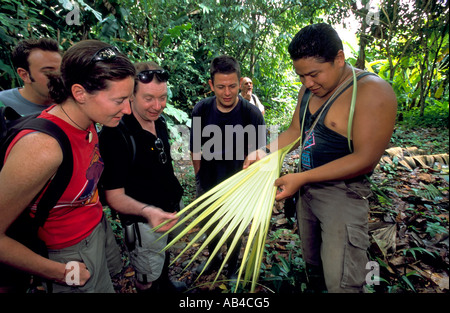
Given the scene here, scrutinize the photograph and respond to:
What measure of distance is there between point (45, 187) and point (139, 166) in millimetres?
658

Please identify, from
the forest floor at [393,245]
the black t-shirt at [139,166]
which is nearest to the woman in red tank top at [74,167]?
the black t-shirt at [139,166]

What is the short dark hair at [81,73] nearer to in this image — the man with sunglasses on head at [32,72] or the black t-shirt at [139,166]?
the black t-shirt at [139,166]

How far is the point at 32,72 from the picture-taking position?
72.0 inches

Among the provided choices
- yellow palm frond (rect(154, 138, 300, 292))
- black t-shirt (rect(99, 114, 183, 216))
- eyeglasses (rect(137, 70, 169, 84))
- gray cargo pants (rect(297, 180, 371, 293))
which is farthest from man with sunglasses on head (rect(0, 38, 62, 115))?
gray cargo pants (rect(297, 180, 371, 293))

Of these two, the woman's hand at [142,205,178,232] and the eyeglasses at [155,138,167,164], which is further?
the eyeglasses at [155,138,167,164]

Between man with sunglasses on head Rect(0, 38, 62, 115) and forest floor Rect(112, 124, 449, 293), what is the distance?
1.87 metres

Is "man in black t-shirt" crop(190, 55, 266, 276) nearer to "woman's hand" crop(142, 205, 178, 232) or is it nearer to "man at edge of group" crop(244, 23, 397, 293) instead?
"man at edge of group" crop(244, 23, 397, 293)

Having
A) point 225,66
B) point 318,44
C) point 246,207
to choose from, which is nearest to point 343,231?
point 246,207

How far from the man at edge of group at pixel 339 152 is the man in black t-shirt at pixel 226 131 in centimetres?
78

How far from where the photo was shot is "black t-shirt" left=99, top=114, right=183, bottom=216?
145 centimetres

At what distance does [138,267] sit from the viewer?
5.62 feet

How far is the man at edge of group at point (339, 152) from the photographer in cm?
126
